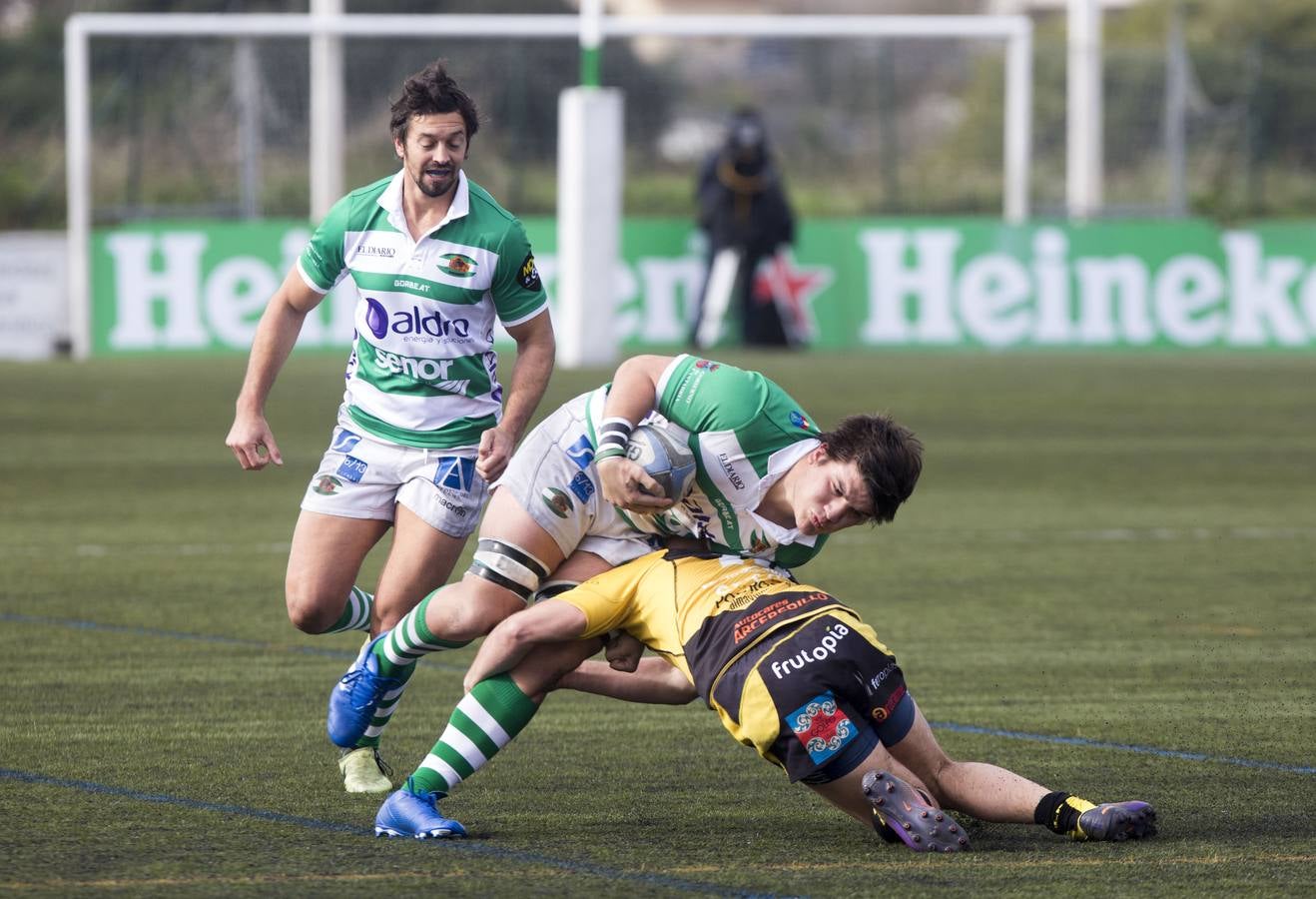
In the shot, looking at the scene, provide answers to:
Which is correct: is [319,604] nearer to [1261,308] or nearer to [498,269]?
[498,269]

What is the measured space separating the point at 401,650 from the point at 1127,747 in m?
2.24

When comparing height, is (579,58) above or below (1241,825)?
above

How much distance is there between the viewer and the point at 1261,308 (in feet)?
84.9

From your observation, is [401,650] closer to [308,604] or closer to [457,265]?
[308,604]

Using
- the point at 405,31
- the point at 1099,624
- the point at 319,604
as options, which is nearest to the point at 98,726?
the point at 319,604

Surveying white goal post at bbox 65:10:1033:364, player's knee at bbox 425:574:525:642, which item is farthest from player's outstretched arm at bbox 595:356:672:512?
white goal post at bbox 65:10:1033:364

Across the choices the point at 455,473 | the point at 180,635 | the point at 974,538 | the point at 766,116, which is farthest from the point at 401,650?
the point at 766,116

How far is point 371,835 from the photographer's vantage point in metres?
5.45

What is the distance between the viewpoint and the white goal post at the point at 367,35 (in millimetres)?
24531

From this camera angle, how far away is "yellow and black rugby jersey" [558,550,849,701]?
543 cm

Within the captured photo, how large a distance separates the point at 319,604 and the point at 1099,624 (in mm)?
3867

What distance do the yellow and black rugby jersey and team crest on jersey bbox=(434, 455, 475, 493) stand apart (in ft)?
2.94

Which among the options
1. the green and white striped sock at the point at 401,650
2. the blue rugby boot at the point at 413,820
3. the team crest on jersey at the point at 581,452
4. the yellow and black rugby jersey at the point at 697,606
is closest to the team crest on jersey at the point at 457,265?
the team crest on jersey at the point at 581,452

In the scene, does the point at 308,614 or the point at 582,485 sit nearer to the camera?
the point at 582,485
